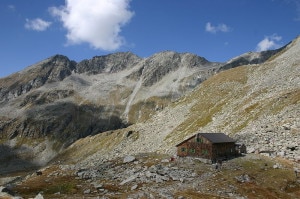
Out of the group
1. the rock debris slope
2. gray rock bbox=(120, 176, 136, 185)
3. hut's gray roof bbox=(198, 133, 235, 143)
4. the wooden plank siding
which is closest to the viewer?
gray rock bbox=(120, 176, 136, 185)

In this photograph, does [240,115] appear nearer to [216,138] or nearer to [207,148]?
[216,138]

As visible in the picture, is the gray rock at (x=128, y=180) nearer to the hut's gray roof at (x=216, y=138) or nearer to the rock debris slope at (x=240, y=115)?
the hut's gray roof at (x=216, y=138)

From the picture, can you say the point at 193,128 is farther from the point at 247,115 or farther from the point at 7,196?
the point at 7,196

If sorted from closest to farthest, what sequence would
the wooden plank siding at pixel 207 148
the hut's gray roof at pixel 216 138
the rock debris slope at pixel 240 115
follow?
1. the wooden plank siding at pixel 207 148
2. the hut's gray roof at pixel 216 138
3. the rock debris slope at pixel 240 115

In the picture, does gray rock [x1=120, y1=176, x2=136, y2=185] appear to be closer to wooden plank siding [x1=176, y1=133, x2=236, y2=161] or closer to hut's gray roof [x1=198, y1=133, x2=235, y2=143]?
wooden plank siding [x1=176, y1=133, x2=236, y2=161]

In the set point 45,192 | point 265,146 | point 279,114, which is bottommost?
point 45,192

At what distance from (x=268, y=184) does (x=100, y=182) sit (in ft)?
79.7

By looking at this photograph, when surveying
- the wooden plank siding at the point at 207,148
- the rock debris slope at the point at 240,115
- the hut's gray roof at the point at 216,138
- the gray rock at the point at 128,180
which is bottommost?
the gray rock at the point at 128,180

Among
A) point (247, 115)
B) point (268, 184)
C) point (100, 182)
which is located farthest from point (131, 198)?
point (247, 115)

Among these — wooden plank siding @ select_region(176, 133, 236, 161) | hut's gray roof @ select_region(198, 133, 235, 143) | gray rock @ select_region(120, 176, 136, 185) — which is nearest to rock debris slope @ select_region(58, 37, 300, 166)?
wooden plank siding @ select_region(176, 133, 236, 161)

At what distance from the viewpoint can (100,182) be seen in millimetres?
50969

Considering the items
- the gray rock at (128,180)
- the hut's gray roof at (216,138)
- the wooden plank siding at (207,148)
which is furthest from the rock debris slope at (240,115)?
the gray rock at (128,180)

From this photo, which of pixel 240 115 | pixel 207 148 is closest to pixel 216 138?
pixel 207 148

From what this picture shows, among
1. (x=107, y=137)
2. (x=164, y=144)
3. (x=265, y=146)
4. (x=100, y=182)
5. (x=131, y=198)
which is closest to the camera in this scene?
(x=131, y=198)
